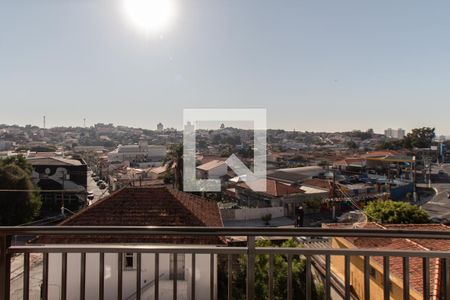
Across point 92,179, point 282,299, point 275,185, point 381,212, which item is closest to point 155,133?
point 92,179

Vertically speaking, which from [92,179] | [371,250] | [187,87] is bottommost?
[92,179]

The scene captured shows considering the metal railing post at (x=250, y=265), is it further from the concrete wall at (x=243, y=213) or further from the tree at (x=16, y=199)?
the tree at (x=16, y=199)

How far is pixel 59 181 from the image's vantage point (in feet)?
69.6

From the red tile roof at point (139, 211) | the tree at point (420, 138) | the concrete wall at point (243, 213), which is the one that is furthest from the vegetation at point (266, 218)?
the tree at point (420, 138)

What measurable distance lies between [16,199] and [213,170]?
40.6 ft

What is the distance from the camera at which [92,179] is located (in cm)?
3416

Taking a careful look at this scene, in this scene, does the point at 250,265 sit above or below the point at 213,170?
above

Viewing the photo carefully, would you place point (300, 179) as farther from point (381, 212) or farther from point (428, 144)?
point (428, 144)

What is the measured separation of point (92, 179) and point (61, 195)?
50.6ft

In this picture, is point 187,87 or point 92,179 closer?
point 187,87

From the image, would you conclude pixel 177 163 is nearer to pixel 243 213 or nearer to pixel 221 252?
pixel 243 213

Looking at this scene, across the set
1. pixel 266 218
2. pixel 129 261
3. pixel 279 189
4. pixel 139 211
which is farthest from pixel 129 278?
pixel 279 189

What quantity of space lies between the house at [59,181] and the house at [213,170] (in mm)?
7754

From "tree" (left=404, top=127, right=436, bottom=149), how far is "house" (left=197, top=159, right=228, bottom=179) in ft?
108
